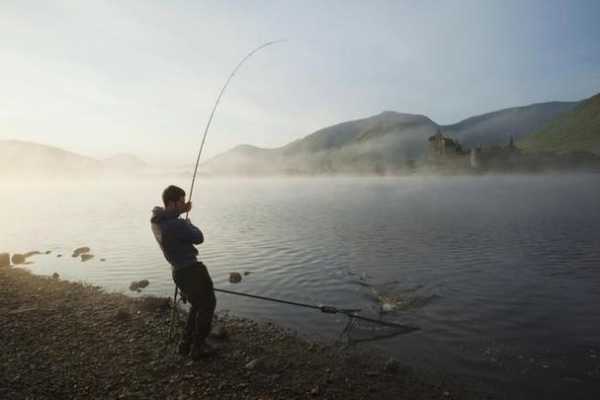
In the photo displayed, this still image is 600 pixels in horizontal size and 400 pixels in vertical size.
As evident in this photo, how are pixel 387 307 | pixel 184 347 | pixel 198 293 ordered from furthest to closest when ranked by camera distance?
1. pixel 387 307
2. pixel 184 347
3. pixel 198 293

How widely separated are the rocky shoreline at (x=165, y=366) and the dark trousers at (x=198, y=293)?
0.91m

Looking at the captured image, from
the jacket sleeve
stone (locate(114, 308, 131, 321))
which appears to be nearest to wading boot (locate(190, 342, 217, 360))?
the jacket sleeve

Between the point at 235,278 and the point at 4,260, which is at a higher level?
the point at 4,260

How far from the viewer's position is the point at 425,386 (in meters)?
7.86

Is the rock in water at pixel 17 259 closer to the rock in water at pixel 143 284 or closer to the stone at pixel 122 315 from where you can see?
the rock in water at pixel 143 284

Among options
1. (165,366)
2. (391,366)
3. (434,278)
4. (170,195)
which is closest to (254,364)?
(165,366)

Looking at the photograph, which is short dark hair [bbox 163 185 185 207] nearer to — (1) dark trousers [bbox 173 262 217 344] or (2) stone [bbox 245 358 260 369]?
(1) dark trousers [bbox 173 262 217 344]

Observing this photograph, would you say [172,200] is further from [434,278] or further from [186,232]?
[434,278]

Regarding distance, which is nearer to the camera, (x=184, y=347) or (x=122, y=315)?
(x=184, y=347)

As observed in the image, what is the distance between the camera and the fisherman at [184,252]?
7.26 m

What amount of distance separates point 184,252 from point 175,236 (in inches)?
17.1

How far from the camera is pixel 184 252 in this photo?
7449 mm

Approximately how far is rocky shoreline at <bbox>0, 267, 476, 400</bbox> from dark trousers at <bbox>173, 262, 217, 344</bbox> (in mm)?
907

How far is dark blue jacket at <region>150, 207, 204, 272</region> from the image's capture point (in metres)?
7.23
